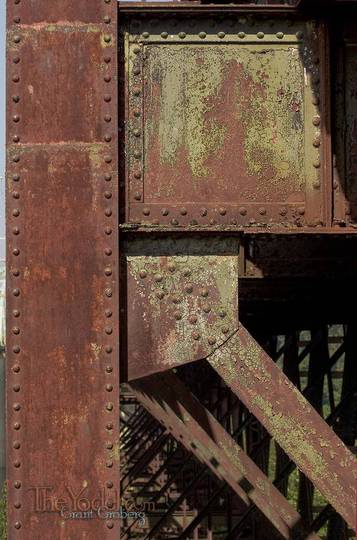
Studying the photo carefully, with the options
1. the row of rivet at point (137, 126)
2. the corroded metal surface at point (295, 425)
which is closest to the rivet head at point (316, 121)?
the row of rivet at point (137, 126)

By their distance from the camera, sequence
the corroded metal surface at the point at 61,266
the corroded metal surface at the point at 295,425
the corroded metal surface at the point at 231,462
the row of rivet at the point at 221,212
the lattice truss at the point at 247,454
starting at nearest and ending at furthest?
the corroded metal surface at the point at 61,266 → the corroded metal surface at the point at 295,425 → the row of rivet at the point at 221,212 → the corroded metal surface at the point at 231,462 → the lattice truss at the point at 247,454

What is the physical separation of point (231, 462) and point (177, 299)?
3.42m

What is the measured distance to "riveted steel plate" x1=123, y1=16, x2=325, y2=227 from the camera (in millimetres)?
6457

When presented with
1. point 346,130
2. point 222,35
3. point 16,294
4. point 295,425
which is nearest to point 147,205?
point 16,294

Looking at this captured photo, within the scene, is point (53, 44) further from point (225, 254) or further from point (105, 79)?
point (225, 254)

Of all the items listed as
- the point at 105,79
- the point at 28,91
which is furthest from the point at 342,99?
the point at 28,91

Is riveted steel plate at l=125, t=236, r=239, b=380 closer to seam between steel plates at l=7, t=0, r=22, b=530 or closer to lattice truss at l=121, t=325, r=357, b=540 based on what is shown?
seam between steel plates at l=7, t=0, r=22, b=530

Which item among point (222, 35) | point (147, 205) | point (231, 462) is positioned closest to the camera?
point (147, 205)

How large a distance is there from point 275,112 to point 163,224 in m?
0.90

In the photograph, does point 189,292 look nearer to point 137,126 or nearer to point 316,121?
point 137,126

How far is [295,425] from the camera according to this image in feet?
20.6

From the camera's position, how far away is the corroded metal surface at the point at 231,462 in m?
8.30

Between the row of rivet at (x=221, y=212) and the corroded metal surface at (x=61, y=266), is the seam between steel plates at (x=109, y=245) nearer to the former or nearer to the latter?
the corroded metal surface at (x=61, y=266)

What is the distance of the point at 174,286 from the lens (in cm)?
637
